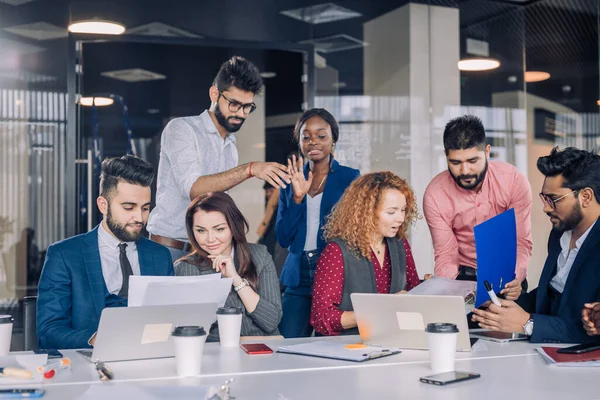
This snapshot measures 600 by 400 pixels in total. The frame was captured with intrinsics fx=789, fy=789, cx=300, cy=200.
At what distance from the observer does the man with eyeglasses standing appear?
4074 mm

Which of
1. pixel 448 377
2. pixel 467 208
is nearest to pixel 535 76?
pixel 467 208

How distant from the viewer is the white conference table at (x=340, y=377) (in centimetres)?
208

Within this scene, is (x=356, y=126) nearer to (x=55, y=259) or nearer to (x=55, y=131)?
(x=55, y=131)

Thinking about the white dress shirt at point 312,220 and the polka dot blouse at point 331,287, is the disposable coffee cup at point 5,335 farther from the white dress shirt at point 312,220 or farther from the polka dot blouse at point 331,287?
the white dress shirt at point 312,220

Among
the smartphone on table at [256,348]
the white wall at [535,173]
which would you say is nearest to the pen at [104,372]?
the smartphone on table at [256,348]

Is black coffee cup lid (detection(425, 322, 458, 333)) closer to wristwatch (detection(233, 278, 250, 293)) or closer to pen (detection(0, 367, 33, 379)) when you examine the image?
wristwatch (detection(233, 278, 250, 293))

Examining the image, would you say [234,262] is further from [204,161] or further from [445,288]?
[204,161]

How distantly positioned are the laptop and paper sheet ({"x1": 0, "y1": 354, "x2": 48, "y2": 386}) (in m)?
0.17

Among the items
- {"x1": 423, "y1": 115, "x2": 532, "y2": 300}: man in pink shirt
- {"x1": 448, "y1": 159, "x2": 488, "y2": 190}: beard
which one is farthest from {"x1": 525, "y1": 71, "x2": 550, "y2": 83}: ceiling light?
{"x1": 448, "y1": 159, "x2": 488, "y2": 190}: beard

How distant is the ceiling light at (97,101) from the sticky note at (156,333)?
323cm

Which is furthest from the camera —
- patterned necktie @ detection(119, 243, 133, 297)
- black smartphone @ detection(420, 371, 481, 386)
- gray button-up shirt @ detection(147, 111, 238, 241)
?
gray button-up shirt @ detection(147, 111, 238, 241)

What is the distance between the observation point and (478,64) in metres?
6.34

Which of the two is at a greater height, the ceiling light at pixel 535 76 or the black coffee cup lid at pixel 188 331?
the ceiling light at pixel 535 76

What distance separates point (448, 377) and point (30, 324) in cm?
178
